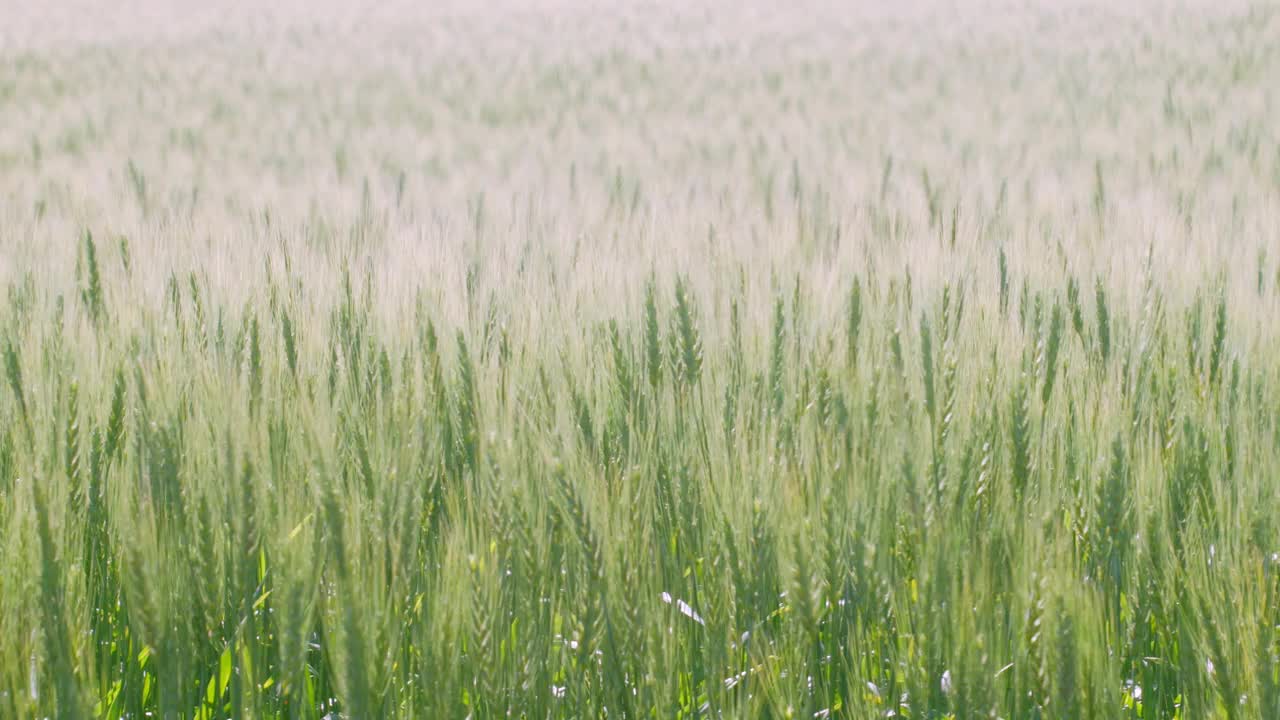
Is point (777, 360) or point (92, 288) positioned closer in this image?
point (777, 360)

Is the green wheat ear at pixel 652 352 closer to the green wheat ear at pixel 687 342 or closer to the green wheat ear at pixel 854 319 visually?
the green wheat ear at pixel 687 342

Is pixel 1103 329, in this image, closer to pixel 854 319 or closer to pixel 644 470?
pixel 854 319

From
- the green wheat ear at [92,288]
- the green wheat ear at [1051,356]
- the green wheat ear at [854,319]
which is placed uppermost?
the green wheat ear at [92,288]

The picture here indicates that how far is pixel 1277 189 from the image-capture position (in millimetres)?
3496

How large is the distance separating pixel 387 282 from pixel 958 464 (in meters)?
1.16

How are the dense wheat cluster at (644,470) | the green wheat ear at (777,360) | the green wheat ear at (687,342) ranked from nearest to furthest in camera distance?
the dense wheat cluster at (644,470)
the green wheat ear at (777,360)
the green wheat ear at (687,342)

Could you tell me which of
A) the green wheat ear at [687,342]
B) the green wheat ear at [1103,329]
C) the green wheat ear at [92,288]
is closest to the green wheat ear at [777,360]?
the green wheat ear at [687,342]

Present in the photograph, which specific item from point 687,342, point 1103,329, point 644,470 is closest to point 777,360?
point 687,342

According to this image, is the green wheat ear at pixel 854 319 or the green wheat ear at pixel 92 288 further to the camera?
the green wheat ear at pixel 92 288

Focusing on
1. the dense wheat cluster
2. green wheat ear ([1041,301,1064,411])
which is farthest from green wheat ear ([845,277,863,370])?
green wheat ear ([1041,301,1064,411])

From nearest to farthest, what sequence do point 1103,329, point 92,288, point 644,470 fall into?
point 644,470, point 1103,329, point 92,288

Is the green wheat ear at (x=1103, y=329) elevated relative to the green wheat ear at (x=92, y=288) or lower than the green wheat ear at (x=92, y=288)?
lower

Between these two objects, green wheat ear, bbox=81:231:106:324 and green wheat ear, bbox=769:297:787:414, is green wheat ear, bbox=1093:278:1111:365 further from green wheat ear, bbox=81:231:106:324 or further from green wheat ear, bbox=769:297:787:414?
green wheat ear, bbox=81:231:106:324

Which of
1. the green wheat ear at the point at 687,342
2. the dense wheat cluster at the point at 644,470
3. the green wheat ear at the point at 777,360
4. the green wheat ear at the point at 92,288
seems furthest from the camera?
the green wheat ear at the point at 92,288
